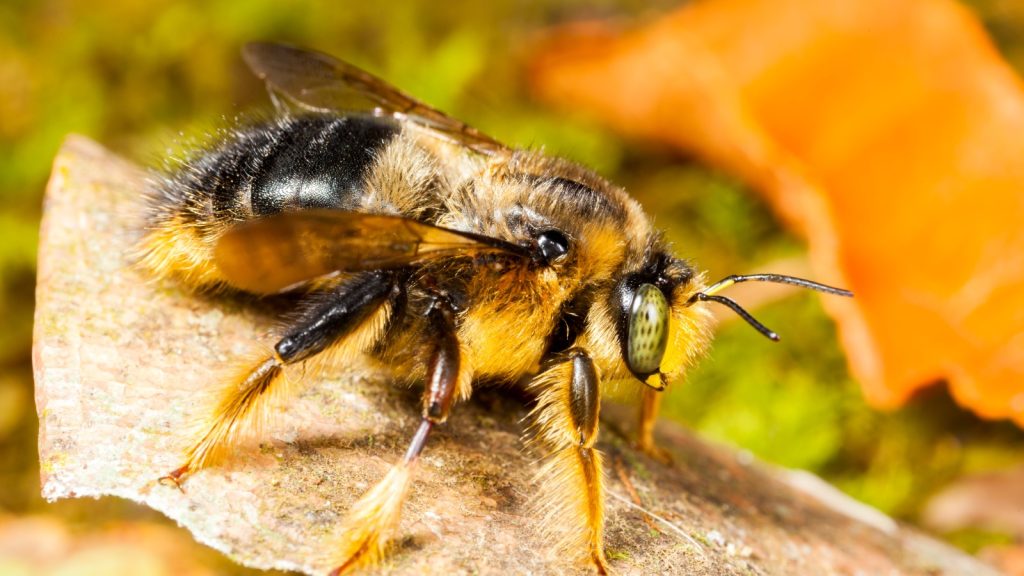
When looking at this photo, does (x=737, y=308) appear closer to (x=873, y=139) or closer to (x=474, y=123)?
(x=873, y=139)

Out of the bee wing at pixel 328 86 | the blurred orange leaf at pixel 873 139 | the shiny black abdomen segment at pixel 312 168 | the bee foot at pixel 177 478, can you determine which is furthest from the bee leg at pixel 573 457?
the blurred orange leaf at pixel 873 139

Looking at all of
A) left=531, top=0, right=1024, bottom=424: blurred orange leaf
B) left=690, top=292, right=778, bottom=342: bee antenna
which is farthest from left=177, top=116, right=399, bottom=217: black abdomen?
left=531, top=0, right=1024, bottom=424: blurred orange leaf

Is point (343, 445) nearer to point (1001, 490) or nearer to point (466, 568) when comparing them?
point (466, 568)

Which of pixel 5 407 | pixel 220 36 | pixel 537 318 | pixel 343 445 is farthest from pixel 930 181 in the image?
pixel 5 407

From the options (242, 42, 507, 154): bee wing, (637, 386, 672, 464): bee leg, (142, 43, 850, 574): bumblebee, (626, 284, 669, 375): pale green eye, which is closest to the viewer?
(142, 43, 850, 574): bumblebee

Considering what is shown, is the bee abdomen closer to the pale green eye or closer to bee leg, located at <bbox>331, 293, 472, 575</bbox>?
bee leg, located at <bbox>331, 293, 472, 575</bbox>

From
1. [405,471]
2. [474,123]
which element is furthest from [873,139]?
[405,471]

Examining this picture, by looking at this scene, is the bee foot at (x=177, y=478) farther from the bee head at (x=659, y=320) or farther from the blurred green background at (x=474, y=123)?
the bee head at (x=659, y=320)
